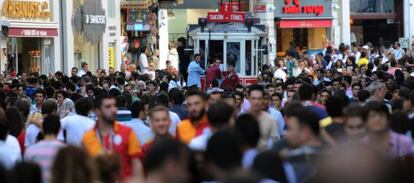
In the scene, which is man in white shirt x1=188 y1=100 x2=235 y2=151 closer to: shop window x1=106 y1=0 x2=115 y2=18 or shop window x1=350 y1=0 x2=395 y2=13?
shop window x1=106 y1=0 x2=115 y2=18

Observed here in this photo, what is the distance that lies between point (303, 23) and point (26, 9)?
22729 millimetres

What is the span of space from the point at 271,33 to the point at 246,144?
47241mm

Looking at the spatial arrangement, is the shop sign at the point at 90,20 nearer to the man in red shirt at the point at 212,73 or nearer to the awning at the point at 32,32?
the awning at the point at 32,32

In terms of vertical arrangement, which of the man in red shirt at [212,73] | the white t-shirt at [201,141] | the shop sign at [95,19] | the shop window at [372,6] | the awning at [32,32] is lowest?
the white t-shirt at [201,141]

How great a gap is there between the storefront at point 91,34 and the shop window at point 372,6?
69.2ft

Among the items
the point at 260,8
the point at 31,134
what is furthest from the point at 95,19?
the point at 31,134

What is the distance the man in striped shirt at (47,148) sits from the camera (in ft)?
33.7

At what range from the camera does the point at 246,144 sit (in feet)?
30.2

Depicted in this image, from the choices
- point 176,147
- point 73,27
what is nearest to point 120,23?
point 73,27

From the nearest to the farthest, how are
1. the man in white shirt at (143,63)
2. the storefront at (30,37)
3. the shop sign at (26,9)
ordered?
the storefront at (30,37) < the shop sign at (26,9) < the man in white shirt at (143,63)

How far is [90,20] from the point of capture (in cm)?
4316

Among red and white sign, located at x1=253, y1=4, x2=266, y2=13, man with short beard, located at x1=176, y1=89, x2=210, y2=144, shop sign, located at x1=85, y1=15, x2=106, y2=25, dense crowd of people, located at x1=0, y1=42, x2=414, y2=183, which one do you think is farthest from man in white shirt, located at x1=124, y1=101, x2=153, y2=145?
red and white sign, located at x1=253, y1=4, x2=266, y2=13

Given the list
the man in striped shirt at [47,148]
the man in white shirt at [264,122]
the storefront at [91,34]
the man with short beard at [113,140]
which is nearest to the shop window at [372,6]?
the storefront at [91,34]

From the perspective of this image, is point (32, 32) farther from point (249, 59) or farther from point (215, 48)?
point (249, 59)
